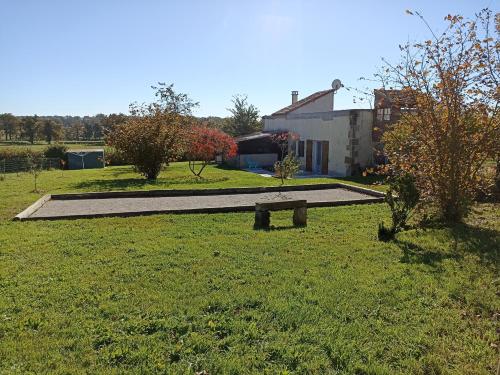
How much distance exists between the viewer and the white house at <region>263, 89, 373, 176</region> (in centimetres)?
2191

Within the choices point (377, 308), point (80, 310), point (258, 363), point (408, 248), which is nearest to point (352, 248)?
point (408, 248)

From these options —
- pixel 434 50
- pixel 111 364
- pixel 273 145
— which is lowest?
pixel 111 364

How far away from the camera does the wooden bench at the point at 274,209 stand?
8.56 metres

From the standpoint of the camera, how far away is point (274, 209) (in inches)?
345

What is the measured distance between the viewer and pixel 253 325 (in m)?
3.97

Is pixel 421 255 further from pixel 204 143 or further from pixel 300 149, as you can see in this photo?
pixel 300 149

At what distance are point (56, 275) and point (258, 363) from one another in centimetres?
352

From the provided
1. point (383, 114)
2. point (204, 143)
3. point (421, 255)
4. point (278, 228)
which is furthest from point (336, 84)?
point (421, 255)

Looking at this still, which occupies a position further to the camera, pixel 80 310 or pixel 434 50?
pixel 434 50

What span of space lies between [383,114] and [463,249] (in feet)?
53.5

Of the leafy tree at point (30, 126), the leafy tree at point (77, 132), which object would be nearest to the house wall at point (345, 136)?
the leafy tree at point (30, 126)

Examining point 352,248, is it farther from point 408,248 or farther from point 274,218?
point 274,218

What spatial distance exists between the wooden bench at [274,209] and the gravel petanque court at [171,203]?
1.63 meters

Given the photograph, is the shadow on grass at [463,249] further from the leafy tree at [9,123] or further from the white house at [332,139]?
the leafy tree at [9,123]
